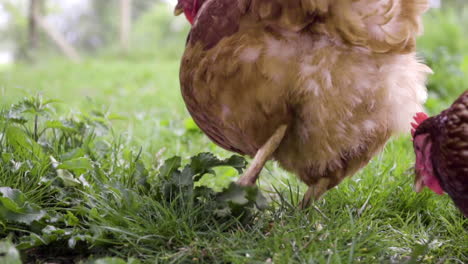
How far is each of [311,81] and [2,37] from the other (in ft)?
39.0

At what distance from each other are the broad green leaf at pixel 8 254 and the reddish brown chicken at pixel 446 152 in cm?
122

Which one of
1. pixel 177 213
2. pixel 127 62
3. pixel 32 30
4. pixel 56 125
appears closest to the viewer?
pixel 177 213

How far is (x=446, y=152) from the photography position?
1461mm

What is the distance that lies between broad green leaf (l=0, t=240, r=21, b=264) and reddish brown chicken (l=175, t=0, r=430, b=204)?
70 centimetres

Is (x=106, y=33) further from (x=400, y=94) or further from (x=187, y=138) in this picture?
(x=400, y=94)

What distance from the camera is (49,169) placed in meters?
1.82

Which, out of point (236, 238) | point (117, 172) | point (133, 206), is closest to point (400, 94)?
point (236, 238)

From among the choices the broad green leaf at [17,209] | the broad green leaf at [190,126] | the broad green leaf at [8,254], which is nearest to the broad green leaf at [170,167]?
the broad green leaf at [17,209]

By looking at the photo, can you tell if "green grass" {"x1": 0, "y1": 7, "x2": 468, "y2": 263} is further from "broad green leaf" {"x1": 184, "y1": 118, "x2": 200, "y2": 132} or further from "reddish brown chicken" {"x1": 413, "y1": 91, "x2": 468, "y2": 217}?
"broad green leaf" {"x1": 184, "y1": 118, "x2": 200, "y2": 132}

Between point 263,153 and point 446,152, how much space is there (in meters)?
0.55

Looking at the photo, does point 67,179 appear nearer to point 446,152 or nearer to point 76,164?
point 76,164

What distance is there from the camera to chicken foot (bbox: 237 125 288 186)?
1.57 m

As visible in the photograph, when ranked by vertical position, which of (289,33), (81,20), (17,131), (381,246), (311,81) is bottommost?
(381,246)

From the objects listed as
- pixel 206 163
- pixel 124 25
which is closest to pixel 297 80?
pixel 206 163
